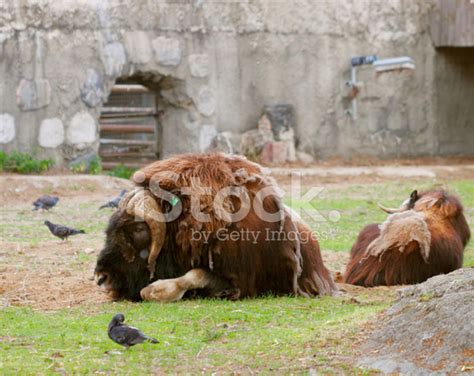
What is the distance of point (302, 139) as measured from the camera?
2038 cm

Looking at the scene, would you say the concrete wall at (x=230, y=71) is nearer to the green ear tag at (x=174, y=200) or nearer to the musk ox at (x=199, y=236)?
the musk ox at (x=199, y=236)

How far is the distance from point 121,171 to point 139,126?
3895mm

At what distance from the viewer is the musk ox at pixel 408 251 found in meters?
8.62

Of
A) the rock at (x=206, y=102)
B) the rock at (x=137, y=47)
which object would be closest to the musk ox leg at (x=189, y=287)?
the rock at (x=137, y=47)

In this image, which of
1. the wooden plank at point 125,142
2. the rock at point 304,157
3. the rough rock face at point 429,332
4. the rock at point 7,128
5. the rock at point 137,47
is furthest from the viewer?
the wooden plank at point 125,142

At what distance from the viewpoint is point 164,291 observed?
23.9 ft

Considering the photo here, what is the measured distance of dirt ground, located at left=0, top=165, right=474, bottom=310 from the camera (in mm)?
8133

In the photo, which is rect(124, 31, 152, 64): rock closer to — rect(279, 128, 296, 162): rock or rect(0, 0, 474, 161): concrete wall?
rect(0, 0, 474, 161): concrete wall

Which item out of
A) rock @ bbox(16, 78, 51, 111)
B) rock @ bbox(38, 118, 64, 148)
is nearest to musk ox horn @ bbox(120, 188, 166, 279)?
rock @ bbox(16, 78, 51, 111)

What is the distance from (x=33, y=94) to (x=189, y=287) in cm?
1090

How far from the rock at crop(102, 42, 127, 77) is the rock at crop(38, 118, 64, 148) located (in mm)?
1312

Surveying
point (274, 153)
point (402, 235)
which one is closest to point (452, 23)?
point (274, 153)

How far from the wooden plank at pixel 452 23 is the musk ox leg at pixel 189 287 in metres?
14.4

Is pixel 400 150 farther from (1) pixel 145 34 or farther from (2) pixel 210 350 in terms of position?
(2) pixel 210 350
